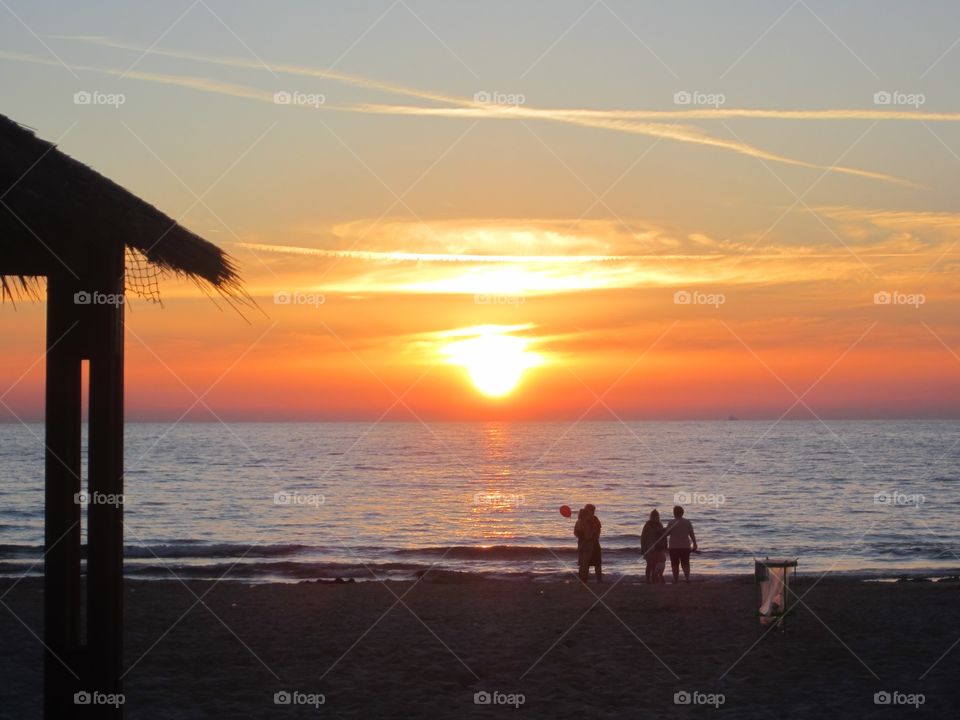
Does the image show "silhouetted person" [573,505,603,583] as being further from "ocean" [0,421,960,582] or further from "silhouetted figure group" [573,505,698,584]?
"ocean" [0,421,960,582]

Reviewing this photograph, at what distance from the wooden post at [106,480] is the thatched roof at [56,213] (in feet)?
0.64

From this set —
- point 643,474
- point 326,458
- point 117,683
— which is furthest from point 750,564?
point 326,458

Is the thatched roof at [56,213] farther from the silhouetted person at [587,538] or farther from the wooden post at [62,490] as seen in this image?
the silhouetted person at [587,538]

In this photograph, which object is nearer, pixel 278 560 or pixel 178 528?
pixel 278 560

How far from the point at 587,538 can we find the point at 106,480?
14.7 meters

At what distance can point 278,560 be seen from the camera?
30.5 m

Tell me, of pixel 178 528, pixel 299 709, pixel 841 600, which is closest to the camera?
pixel 299 709

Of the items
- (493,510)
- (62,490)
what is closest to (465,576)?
(62,490)

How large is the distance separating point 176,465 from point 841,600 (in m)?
73.9

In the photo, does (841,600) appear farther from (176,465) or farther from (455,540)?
(176,465)

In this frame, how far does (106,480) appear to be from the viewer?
6348 millimetres

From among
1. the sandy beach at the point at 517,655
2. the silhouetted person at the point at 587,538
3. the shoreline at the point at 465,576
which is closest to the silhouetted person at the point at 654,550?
the silhouetted person at the point at 587,538

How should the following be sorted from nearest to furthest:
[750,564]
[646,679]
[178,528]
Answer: [646,679], [750,564], [178,528]

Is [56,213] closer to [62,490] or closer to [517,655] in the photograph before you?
[62,490]
